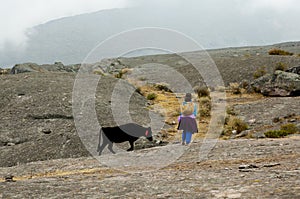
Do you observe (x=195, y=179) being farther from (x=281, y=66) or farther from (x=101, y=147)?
(x=281, y=66)

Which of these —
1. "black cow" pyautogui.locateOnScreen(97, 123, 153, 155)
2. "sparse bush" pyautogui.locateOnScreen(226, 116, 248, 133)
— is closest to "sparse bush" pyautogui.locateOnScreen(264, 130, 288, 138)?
"sparse bush" pyautogui.locateOnScreen(226, 116, 248, 133)

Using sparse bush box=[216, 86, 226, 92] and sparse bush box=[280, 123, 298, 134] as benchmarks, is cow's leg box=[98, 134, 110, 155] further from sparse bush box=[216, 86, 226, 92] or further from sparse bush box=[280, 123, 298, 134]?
sparse bush box=[216, 86, 226, 92]

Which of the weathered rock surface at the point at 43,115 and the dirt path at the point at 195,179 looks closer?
the dirt path at the point at 195,179

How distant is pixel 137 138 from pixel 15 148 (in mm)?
6011

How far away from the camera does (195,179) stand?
812 cm

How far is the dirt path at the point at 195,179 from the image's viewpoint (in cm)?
676

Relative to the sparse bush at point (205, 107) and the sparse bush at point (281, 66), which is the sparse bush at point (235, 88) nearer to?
the sparse bush at point (205, 107)

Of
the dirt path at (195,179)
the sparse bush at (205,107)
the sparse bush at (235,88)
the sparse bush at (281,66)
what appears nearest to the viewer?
the dirt path at (195,179)

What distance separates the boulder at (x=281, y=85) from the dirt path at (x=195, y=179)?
17.5 m

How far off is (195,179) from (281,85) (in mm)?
23111

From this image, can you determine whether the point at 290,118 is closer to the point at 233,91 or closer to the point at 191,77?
the point at 233,91

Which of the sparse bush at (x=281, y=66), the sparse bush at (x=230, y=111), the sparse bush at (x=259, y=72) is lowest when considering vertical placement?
the sparse bush at (x=230, y=111)

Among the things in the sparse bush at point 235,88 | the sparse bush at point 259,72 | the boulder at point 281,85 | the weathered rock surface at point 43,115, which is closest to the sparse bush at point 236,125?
the weathered rock surface at point 43,115

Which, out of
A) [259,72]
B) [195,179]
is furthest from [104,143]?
[259,72]
